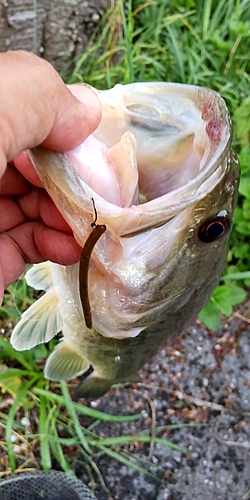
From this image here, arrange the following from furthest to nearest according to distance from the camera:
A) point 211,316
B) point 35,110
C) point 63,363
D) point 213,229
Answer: point 211,316 < point 63,363 < point 213,229 < point 35,110

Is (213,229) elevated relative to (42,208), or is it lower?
elevated

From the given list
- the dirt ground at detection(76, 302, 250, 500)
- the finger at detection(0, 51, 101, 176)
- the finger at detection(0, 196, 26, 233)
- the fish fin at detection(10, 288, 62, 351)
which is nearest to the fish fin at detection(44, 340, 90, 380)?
the fish fin at detection(10, 288, 62, 351)

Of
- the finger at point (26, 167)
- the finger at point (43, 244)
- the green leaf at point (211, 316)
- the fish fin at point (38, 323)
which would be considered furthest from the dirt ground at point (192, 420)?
the finger at point (26, 167)

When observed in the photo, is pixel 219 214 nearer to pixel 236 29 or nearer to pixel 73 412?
pixel 73 412

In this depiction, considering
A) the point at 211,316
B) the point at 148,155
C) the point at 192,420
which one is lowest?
the point at 192,420

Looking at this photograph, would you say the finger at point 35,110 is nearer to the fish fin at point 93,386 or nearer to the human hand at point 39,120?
the human hand at point 39,120

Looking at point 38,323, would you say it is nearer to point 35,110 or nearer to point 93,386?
point 93,386

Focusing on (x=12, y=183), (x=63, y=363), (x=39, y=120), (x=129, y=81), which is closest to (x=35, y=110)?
(x=39, y=120)

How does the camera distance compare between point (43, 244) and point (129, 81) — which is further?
point (129, 81)

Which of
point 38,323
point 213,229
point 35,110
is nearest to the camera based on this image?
point 35,110
